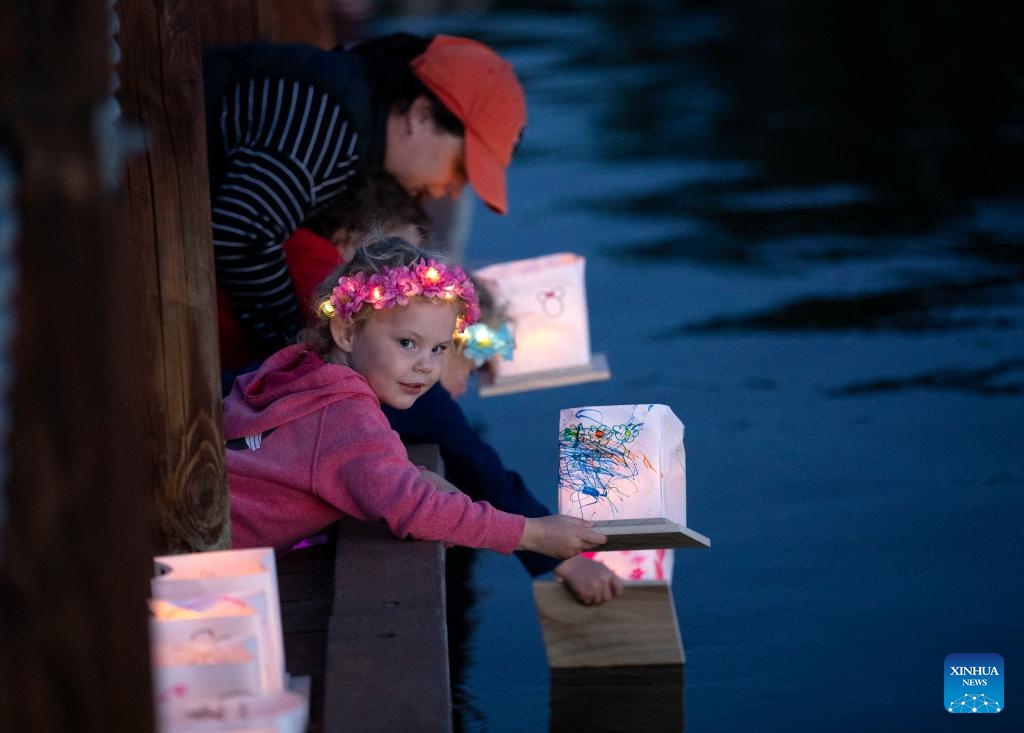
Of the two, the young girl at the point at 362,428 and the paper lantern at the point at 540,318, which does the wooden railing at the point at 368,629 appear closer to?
the young girl at the point at 362,428

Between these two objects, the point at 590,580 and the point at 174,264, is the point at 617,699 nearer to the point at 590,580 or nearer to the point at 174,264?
the point at 590,580

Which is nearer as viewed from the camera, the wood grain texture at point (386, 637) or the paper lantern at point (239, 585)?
the paper lantern at point (239, 585)

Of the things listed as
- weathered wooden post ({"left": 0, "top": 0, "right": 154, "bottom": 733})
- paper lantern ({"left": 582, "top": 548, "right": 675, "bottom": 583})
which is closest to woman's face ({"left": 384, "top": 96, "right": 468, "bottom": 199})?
paper lantern ({"left": 582, "top": 548, "right": 675, "bottom": 583})

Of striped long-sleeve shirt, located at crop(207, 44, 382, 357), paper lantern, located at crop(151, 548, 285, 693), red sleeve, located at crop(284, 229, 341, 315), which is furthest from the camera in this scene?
red sleeve, located at crop(284, 229, 341, 315)

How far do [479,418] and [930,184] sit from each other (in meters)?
3.84

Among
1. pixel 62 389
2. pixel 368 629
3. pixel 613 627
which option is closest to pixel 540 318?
pixel 613 627

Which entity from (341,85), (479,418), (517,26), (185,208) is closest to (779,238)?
(479,418)

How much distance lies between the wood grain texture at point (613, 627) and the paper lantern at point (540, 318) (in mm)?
1157

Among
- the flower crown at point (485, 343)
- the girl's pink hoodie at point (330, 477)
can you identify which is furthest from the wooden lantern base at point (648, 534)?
the flower crown at point (485, 343)

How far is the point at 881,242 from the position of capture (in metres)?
7.55

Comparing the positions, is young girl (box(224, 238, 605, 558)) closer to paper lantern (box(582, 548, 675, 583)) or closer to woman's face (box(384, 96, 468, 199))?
paper lantern (box(582, 548, 675, 583))

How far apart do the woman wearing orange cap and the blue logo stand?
1.85 m

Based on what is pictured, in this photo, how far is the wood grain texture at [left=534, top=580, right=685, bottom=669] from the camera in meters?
3.72

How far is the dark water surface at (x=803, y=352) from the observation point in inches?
150
